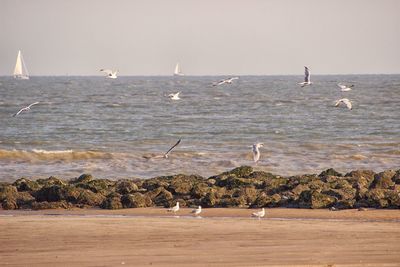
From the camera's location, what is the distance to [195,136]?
34.7 meters

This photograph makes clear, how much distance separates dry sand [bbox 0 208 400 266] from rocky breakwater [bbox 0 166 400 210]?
2.08ft

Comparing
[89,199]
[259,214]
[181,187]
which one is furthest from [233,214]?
[89,199]

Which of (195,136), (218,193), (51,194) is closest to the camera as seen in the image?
(218,193)

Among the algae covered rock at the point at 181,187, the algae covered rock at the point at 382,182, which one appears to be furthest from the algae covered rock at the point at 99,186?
the algae covered rock at the point at 382,182

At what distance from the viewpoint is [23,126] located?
40344mm

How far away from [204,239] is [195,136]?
23.2 m

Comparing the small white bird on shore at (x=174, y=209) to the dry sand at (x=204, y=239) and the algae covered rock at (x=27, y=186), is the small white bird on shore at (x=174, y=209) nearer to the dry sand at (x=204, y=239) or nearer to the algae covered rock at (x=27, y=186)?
the dry sand at (x=204, y=239)

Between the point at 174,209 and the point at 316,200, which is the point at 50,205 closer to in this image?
the point at 174,209

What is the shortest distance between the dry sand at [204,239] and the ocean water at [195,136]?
28.6 feet

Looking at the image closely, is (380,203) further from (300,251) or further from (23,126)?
(23,126)

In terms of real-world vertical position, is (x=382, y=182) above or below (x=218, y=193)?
above

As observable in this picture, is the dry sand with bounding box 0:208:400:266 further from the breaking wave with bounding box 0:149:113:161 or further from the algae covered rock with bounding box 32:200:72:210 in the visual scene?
the breaking wave with bounding box 0:149:113:161

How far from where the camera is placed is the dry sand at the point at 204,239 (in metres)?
10.2

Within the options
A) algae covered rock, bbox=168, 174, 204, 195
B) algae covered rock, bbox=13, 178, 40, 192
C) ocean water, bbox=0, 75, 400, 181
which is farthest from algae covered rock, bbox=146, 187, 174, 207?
ocean water, bbox=0, 75, 400, 181
